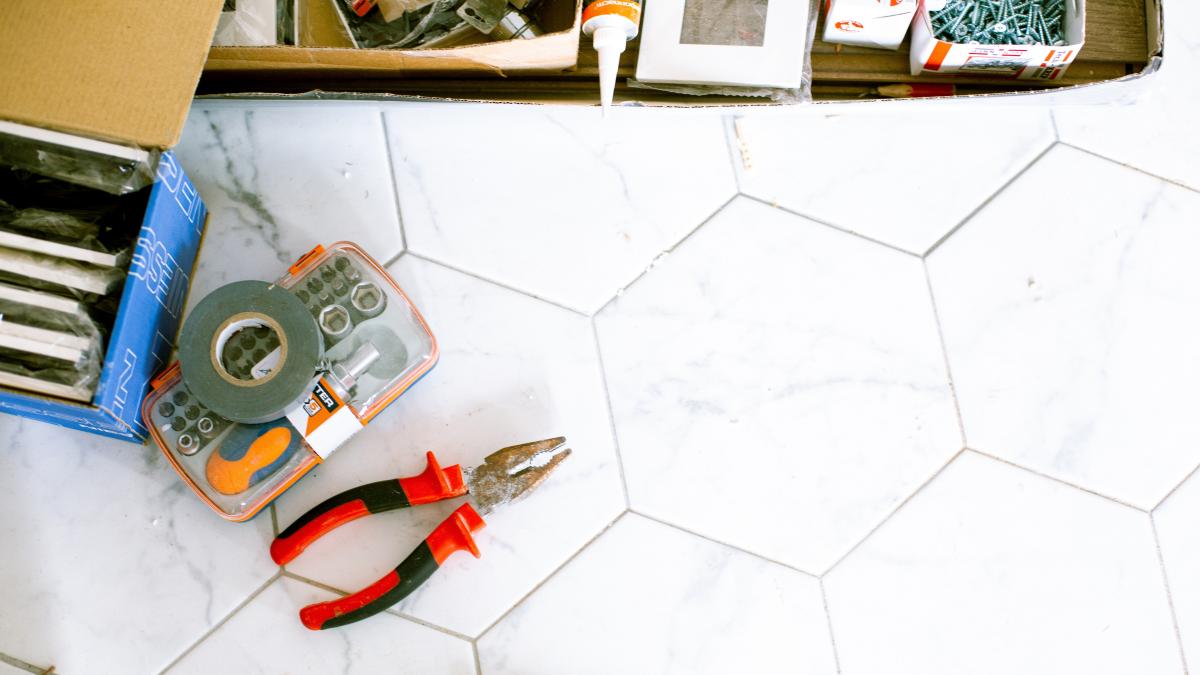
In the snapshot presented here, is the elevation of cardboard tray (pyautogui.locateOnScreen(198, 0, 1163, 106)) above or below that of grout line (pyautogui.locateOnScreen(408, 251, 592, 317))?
above

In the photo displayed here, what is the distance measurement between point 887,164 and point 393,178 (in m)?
0.49

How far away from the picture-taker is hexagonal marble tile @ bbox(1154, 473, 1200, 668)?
2.87 ft

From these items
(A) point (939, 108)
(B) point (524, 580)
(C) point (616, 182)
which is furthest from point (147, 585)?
(A) point (939, 108)

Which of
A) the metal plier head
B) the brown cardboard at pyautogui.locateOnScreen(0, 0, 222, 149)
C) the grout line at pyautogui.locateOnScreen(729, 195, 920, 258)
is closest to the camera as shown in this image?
the brown cardboard at pyautogui.locateOnScreen(0, 0, 222, 149)

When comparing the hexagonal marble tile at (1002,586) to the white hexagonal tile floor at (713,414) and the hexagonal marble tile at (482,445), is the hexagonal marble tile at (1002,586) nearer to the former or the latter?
the white hexagonal tile floor at (713,414)

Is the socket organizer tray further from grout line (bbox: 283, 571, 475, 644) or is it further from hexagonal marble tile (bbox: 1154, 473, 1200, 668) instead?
hexagonal marble tile (bbox: 1154, 473, 1200, 668)

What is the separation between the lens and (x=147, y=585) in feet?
2.68

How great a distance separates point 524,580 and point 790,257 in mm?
398

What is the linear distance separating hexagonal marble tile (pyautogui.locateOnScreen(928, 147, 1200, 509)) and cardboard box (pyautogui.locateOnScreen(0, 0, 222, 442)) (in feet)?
2.29

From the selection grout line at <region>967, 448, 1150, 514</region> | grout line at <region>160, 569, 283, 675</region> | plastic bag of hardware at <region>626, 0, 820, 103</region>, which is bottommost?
grout line at <region>160, 569, 283, 675</region>

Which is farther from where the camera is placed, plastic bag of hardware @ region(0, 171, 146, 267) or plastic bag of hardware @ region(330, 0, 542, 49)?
plastic bag of hardware @ region(330, 0, 542, 49)

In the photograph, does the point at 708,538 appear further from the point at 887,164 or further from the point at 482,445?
the point at 887,164

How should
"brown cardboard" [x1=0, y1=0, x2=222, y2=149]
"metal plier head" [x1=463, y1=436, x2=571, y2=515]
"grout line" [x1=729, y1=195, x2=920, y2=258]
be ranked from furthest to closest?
"grout line" [x1=729, y1=195, x2=920, y2=258] → "metal plier head" [x1=463, y1=436, x2=571, y2=515] → "brown cardboard" [x1=0, y1=0, x2=222, y2=149]

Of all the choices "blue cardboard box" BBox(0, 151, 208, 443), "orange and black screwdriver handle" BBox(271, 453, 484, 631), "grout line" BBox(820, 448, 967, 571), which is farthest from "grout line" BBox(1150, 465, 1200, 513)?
"blue cardboard box" BBox(0, 151, 208, 443)
